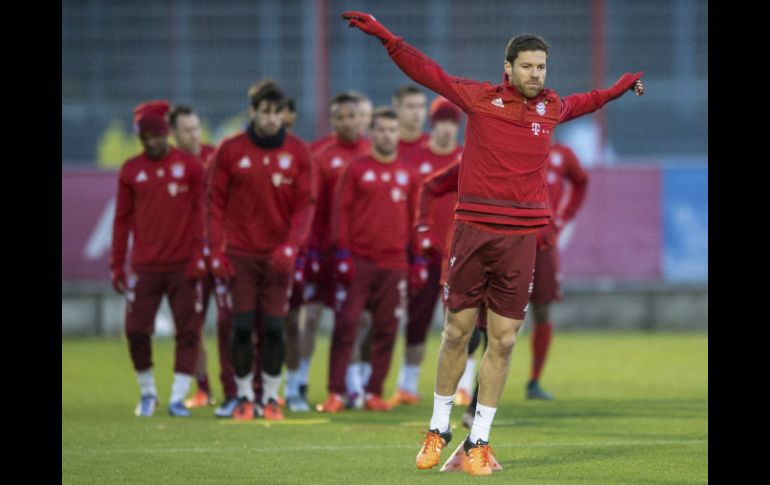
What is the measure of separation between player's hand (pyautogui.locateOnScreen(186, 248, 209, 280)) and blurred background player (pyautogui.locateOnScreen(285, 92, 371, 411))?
1.03 meters

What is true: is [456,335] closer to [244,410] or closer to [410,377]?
[244,410]

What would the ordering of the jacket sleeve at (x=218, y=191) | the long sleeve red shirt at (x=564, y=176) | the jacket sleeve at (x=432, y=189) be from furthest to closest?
the long sleeve red shirt at (x=564, y=176), the jacket sleeve at (x=218, y=191), the jacket sleeve at (x=432, y=189)

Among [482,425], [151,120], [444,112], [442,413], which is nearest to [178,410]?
[151,120]

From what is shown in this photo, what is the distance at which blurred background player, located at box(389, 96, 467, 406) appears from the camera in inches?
475

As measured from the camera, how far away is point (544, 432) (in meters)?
9.88

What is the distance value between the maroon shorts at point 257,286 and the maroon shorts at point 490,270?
2839mm

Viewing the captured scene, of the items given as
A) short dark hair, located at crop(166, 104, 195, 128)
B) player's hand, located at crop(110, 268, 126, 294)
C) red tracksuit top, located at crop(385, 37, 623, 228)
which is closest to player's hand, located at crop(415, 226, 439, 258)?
red tracksuit top, located at crop(385, 37, 623, 228)

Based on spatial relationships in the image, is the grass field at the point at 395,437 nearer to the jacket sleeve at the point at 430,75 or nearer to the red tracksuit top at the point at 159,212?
the red tracksuit top at the point at 159,212

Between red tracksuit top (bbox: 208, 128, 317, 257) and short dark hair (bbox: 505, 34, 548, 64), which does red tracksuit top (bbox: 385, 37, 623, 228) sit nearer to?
short dark hair (bbox: 505, 34, 548, 64)

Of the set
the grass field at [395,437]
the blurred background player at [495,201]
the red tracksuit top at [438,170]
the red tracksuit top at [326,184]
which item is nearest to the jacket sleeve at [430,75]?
the blurred background player at [495,201]

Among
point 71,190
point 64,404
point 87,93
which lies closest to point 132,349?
point 64,404

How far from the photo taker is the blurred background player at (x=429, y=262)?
39.5ft
